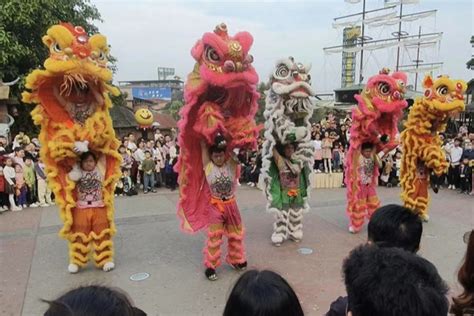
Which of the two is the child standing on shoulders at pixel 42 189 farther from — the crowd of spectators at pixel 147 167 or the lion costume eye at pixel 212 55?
the lion costume eye at pixel 212 55

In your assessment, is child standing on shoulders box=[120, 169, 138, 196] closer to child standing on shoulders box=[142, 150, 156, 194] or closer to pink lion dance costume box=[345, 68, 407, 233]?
child standing on shoulders box=[142, 150, 156, 194]

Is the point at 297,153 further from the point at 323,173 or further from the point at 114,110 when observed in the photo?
the point at 114,110

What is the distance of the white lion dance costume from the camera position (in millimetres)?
Result: 4844

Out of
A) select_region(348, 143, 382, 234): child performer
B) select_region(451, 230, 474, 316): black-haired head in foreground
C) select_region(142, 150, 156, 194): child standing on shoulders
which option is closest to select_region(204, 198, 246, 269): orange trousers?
select_region(348, 143, 382, 234): child performer

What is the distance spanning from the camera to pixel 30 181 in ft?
24.3

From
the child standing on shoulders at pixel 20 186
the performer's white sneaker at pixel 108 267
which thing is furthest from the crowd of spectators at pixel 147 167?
the performer's white sneaker at pixel 108 267

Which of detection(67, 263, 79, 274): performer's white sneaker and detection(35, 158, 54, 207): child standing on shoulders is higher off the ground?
detection(35, 158, 54, 207): child standing on shoulders

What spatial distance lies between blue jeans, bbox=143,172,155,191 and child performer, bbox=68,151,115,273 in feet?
14.7

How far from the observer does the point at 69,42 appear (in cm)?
382

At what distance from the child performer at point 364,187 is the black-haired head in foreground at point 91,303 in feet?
15.7

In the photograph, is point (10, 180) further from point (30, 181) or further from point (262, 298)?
point (262, 298)

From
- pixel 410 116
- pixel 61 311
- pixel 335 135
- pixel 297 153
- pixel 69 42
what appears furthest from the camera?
pixel 335 135

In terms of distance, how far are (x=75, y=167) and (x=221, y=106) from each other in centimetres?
162

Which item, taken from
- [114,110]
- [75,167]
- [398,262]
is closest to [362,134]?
[75,167]
